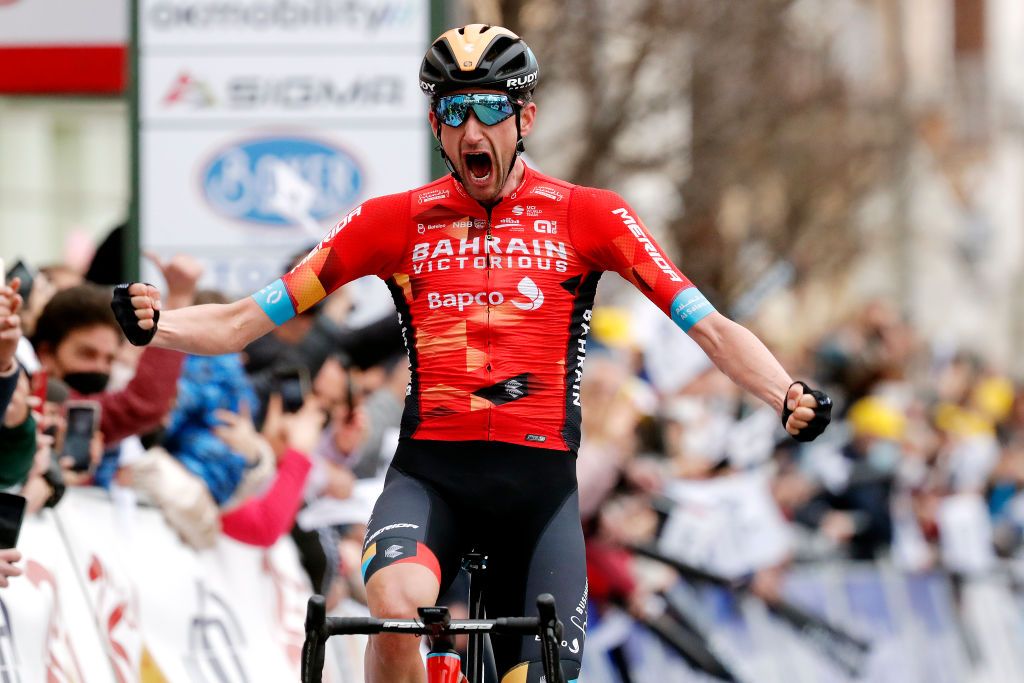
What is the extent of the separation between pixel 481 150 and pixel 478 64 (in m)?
0.24

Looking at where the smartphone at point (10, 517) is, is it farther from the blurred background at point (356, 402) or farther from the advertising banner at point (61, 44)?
the advertising banner at point (61, 44)

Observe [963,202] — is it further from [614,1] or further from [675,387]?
[675,387]

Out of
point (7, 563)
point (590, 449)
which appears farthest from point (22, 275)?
point (590, 449)

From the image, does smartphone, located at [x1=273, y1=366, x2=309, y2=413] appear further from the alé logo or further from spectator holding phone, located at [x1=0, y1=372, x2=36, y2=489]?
the alé logo

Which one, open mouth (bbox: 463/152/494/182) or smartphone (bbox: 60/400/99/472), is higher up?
open mouth (bbox: 463/152/494/182)

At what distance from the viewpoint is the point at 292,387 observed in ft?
30.2

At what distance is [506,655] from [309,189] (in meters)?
6.26

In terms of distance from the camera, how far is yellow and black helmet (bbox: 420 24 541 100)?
6.16 metres

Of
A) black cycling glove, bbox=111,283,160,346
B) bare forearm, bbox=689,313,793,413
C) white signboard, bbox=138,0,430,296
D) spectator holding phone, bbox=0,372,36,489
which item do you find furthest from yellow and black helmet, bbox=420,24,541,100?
white signboard, bbox=138,0,430,296

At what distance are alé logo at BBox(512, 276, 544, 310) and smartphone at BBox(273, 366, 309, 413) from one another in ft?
9.82

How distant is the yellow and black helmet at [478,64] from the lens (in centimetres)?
616

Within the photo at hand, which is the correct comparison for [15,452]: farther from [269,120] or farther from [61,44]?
[61,44]

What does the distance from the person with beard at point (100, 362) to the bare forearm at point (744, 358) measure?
2.29 metres

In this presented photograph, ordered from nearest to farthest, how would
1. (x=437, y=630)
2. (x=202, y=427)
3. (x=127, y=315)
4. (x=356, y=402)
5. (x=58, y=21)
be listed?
(x=437, y=630) < (x=127, y=315) < (x=202, y=427) < (x=356, y=402) < (x=58, y=21)
